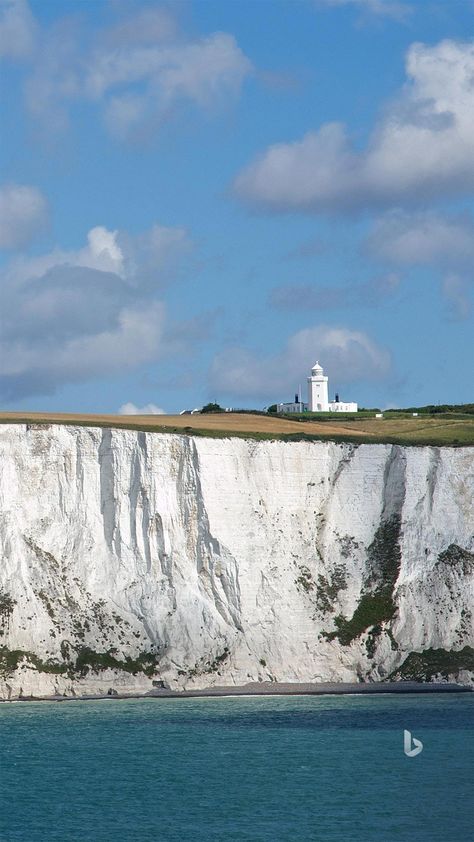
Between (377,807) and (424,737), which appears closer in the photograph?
(377,807)

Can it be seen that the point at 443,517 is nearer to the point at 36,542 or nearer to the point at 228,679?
the point at 228,679

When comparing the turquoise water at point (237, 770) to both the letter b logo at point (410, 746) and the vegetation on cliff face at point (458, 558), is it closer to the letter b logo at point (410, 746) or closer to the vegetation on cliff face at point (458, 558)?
the letter b logo at point (410, 746)

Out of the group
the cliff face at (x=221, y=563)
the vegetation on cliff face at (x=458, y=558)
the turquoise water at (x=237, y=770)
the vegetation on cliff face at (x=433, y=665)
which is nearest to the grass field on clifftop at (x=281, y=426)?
the cliff face at (x=221, y=563)

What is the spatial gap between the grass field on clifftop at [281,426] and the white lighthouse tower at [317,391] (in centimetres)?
2455

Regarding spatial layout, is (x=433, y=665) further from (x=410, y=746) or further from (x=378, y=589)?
(x=410, y=746)

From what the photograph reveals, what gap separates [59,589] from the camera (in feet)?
241

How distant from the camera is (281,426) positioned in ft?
289

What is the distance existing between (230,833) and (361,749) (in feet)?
46.1

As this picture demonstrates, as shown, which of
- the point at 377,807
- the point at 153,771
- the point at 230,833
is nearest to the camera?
the point at 230,833

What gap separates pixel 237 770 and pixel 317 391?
71345 millimetres

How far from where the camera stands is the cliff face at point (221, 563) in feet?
239

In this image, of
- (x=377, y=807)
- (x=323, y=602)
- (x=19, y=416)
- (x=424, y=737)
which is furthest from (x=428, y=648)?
(x=377, y=807)

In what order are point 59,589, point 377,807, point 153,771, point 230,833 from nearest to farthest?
point 230,833
point 377,807
point 153,771
point 59,589

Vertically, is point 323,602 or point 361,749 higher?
point 323,602
